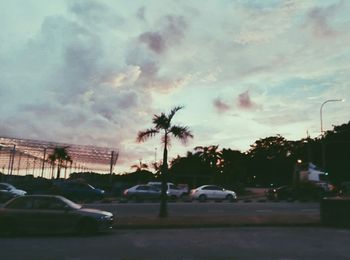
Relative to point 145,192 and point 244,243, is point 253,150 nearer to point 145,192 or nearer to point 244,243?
point 145,192

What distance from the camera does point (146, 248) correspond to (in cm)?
1192

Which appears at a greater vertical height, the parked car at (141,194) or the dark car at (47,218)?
the parked car at (141,194)

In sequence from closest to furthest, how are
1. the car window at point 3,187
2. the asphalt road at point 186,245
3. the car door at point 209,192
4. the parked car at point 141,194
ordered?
the asphalt road at point 186,245
the car window at point 3,187
the parked car at point 141,194
the car door at point 209,192

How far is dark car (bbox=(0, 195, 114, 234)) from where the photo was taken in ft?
47.9

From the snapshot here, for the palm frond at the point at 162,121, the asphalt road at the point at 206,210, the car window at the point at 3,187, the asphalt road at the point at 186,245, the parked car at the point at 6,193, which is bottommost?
the asphalt road at the point at 186,245

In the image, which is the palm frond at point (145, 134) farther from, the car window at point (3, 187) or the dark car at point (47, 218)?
the car window at point (3, 187)

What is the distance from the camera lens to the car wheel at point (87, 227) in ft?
48.4

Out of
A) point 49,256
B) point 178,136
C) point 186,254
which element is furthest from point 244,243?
point 178,136

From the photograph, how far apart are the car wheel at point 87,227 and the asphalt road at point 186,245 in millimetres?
439

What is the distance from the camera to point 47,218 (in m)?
14.6

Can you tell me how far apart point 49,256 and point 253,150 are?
10774 centimetres

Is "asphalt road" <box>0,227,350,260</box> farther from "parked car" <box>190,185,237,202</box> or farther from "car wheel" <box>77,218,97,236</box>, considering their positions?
"parked car" <box>190,185,237,202</box>

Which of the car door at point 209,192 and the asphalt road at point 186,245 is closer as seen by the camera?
the asphalt road at point 186,245

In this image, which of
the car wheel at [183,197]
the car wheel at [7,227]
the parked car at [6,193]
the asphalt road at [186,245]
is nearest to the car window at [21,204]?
the car wheel at [7,227]
